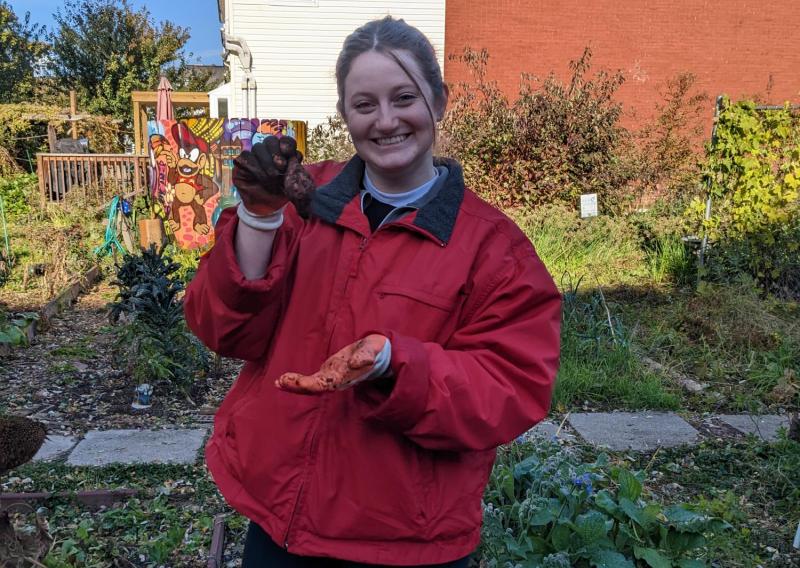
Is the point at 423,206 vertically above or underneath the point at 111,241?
above

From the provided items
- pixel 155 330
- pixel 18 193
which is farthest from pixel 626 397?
pixel 18 193

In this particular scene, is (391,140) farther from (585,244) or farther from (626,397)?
(585,244)

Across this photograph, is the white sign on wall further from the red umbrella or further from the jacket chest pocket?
the jacket chest pocket

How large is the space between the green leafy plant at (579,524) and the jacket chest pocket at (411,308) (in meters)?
1.13

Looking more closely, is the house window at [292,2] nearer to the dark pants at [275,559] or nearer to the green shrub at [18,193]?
the green shrub at [18,193]

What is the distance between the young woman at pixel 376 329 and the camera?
1377 mm

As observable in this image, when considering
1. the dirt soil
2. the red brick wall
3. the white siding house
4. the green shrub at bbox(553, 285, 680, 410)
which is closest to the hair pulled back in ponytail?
the dirt soil

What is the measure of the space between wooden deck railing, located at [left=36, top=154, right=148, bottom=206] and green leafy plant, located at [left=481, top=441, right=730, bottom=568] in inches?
401

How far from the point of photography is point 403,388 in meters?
1.30

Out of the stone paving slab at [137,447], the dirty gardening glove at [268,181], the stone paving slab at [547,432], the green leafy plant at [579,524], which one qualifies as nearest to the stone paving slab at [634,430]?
the stone paving slab at [547,432]

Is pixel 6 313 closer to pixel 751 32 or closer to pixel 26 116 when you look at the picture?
pixel 26 116

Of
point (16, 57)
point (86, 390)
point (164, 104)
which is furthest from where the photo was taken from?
point (16, 57)

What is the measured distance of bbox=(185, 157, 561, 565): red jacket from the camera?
1394 mm

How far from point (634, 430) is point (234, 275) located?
11.4 ft
